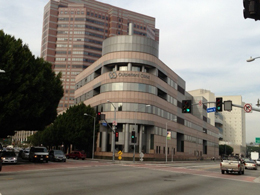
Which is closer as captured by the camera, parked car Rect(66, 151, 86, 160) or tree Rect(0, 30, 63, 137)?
tree Rect(0, 30, 63, 137)

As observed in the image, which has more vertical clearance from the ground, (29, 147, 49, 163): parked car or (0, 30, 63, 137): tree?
(0, 30, 63, 137): tree

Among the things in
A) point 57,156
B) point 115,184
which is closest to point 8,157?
point 57,156

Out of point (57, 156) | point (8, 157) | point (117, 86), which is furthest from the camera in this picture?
point (117, 86)

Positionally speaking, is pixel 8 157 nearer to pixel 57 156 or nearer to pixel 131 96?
pixel 57 156

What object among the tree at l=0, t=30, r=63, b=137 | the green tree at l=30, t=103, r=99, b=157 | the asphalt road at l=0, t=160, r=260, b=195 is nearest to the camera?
the asphalt road at l=0, t=160, r=260, b=195

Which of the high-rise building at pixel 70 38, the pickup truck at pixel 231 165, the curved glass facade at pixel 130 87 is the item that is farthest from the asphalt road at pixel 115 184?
the high-rise building at pixel 70 38

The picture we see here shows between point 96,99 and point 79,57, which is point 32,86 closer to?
point 96,99

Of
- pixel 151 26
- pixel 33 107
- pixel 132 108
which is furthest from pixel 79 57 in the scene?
pixel 33 107

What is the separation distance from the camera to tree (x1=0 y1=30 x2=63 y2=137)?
1216 inches

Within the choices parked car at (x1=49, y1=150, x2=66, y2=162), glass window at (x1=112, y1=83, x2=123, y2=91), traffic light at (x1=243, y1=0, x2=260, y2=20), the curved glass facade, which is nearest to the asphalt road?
traffic light at (x1=243, y1=0, x2=260, y2=20)

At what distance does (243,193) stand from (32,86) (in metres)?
25.3

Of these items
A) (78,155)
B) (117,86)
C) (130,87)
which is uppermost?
(117,86)

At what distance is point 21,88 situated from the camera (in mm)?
31625

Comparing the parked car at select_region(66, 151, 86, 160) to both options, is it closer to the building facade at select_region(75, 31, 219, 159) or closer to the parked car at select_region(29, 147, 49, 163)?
the building facade at select_region(75, 31, 219, 159)
